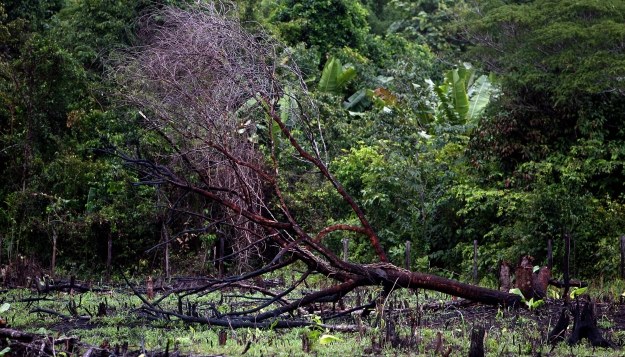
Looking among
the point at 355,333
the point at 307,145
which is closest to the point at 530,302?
the point at 355,333

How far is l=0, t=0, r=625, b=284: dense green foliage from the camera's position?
16.5m

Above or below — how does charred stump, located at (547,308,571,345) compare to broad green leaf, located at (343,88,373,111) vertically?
below

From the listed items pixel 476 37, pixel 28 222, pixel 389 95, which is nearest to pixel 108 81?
pixel 28 222

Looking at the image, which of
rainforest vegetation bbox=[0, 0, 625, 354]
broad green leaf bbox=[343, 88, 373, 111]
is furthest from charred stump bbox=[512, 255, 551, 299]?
broad green leaf bbox=[343, 88, 373, 111]

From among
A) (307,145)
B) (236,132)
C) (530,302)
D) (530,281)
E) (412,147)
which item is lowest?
(530,302)

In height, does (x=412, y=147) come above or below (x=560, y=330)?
above

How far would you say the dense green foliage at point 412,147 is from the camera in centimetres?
1645

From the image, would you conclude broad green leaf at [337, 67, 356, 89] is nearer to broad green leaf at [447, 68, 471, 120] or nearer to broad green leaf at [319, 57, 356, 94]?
broad green leaf at [319, 57, 356, 94]

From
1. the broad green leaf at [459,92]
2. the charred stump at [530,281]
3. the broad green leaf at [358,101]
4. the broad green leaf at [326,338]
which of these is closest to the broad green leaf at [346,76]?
the broad green leaf at [358,101]

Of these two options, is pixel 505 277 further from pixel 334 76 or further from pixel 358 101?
pixel 358 101

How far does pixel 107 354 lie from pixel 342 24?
20.2 meters

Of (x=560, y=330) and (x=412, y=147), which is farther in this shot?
(x=412, y=147)

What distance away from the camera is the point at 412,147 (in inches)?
765

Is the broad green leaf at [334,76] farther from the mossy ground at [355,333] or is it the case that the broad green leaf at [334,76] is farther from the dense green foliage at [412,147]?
the mossy ground at [355,333]
